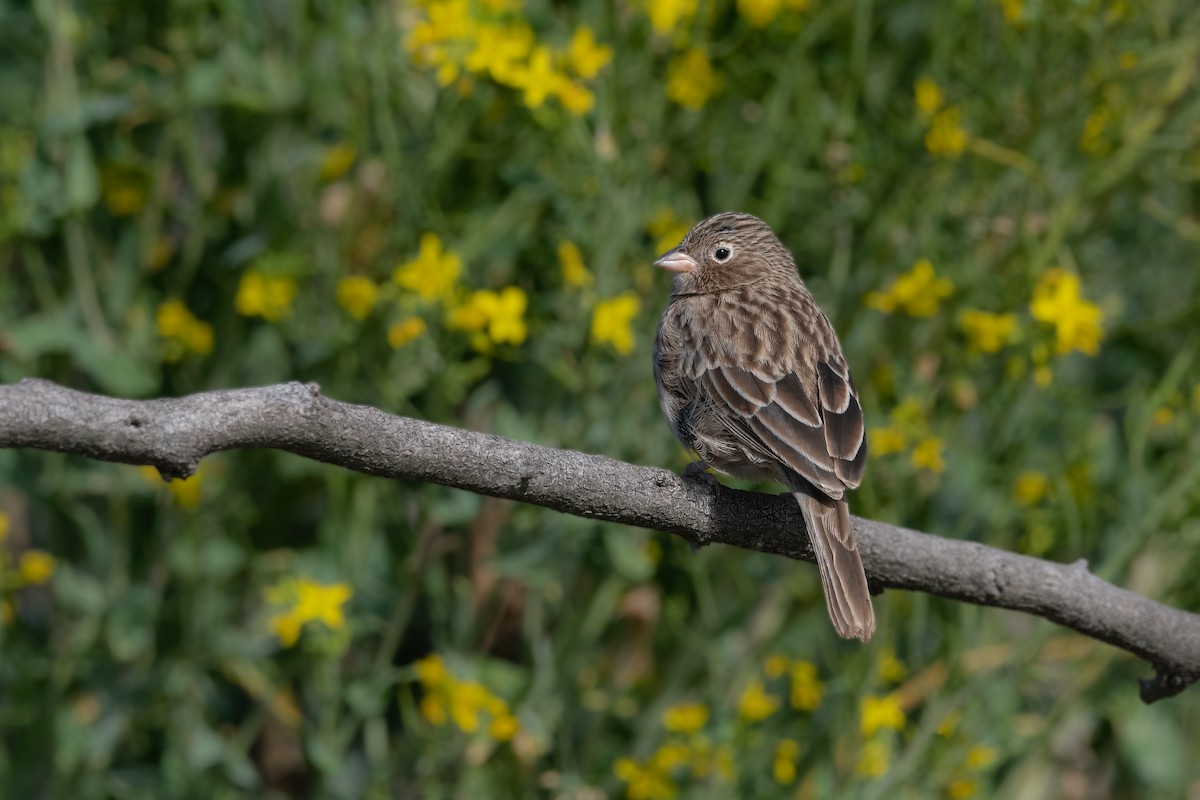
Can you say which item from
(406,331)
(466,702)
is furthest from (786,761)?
(406,331)

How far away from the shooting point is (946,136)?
4.15 m

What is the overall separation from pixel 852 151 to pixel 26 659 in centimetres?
269

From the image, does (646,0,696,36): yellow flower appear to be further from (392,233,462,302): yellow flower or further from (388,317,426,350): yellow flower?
(388,317,426,350): yellow flower

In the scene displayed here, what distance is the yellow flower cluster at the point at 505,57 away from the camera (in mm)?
3785

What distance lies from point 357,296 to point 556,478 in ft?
5.23

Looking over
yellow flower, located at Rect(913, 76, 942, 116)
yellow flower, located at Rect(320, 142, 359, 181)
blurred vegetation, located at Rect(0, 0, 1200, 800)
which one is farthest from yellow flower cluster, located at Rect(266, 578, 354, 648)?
yellow flower, located at Rect(913, 76, 942, 116)

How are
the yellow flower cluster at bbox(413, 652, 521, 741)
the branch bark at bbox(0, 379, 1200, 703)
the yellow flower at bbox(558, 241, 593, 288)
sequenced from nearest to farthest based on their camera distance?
1. the branch bark at bbox(0, 379, 1200, 703)
2. the yellow flower at bbox(558, 241, 593, 288)
3. the yellow flower cluster at bbox(413, 652, 521, 741)

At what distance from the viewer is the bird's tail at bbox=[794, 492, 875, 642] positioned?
295cm

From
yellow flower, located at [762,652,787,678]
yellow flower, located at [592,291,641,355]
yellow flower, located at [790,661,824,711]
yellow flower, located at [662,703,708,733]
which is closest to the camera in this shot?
yellow flower, located at [592,291,641,355]

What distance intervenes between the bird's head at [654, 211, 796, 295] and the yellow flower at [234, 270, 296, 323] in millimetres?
1032

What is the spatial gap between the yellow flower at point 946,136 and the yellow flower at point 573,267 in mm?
989

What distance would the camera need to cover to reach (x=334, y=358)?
4.19 m

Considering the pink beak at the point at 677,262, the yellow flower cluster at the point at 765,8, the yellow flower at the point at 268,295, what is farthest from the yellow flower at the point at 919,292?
the yellow flower at the point at 268,295

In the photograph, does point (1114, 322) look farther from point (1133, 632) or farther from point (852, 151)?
point (1133, 632)
